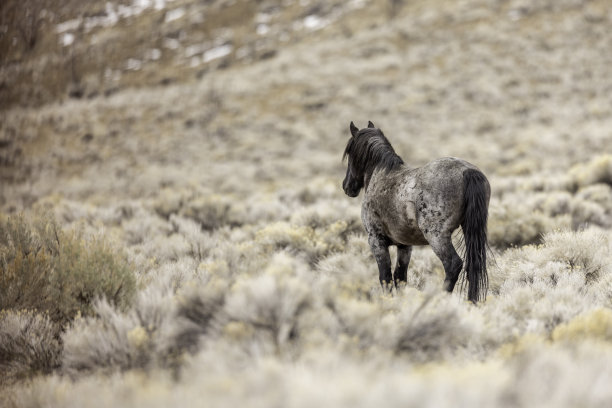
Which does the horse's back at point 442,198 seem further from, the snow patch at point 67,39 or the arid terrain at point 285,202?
the snow patch at point 67,39

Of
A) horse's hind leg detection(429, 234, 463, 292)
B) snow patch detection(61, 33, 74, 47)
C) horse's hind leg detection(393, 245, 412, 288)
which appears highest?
snow patch detection(61, 33, 74, 47)

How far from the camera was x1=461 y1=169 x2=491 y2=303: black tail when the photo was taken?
3.81 m

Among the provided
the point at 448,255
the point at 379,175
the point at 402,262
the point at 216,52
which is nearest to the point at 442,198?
the point at 448,255

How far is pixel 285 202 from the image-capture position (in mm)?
10930

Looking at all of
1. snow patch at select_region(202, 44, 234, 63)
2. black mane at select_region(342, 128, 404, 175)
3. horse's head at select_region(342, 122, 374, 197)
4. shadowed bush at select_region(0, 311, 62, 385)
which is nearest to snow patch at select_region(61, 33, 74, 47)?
snow patch at select_region(202, 44, 234, 63)

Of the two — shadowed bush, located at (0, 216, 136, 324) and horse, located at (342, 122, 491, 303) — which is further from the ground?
shadowed bush, located at (0, 216, 136, 324)

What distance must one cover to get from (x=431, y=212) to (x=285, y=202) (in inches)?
284

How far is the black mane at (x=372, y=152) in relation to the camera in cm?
474

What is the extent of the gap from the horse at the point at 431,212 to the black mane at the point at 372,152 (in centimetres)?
1

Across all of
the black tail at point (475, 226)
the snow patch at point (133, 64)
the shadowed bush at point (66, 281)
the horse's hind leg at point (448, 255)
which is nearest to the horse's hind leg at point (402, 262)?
the horse's hind leg at point (448, 255)

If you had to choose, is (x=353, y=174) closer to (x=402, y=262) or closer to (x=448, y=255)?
(x=402, y=262)

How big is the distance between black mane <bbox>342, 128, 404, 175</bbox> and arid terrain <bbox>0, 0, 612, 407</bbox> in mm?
1375

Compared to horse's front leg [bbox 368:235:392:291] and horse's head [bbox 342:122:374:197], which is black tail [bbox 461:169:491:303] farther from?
horse's head [bbox 342:122:374:197]

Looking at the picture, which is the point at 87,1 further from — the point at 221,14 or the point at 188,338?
the point at 188,338
